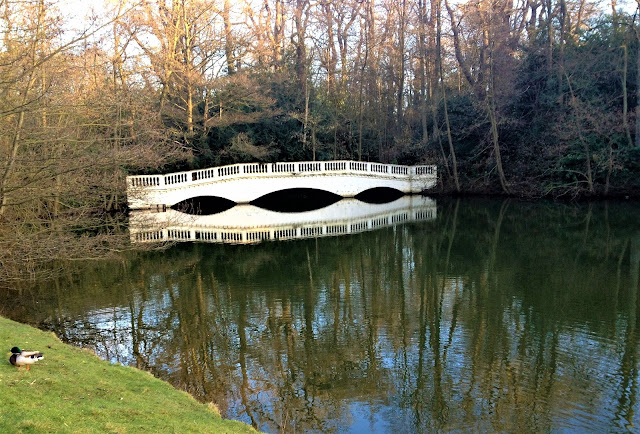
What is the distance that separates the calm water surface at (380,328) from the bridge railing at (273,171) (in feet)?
27.4

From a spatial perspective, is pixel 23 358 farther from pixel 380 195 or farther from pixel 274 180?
pixel 380 195

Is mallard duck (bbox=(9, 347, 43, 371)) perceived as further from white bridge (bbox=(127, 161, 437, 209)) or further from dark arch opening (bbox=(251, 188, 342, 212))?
dark arch opening (bbox=(251, 188, 342, 212))

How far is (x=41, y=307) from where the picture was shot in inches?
366

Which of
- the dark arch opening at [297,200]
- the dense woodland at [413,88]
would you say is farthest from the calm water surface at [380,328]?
the dark arch opening at [297,200]

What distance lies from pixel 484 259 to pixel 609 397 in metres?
7.01

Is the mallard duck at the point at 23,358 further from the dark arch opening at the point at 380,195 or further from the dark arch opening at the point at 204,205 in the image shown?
the dark arch opening at the point at 380,195

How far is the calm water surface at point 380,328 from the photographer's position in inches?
219

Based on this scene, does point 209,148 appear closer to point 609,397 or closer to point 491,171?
point 491,171

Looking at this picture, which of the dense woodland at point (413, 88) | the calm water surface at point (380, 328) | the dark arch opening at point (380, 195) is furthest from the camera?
the dark arch opening at point (380, 195)

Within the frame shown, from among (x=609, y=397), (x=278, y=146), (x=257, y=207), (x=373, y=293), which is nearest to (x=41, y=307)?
(x=373, y=293)

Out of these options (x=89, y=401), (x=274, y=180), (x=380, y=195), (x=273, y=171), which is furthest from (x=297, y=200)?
(x=89, y=401)

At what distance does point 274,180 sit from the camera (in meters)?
24.8

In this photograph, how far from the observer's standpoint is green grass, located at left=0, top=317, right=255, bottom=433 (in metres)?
3.78

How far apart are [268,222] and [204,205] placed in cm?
672
